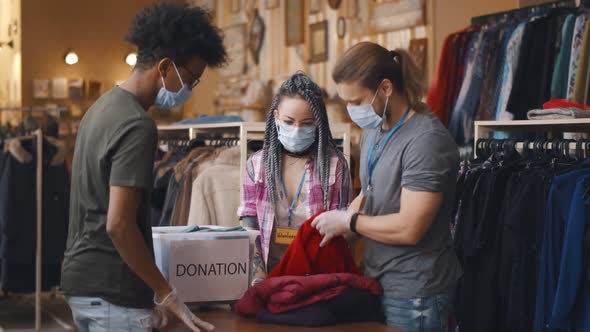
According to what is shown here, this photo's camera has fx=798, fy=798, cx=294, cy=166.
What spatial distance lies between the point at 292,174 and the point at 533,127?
1.85 meters

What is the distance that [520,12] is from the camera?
183 inches

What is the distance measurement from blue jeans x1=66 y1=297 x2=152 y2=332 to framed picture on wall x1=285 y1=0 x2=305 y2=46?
5213 mm

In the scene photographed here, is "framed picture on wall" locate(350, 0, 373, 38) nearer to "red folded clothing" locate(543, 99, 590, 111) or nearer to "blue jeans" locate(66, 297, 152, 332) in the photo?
"red folded clothing" locate(543, 99, 590, 111)

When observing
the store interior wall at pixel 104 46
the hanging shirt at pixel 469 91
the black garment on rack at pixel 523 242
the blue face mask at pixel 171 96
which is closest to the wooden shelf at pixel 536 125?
the black garment on rack at pixel 523 242

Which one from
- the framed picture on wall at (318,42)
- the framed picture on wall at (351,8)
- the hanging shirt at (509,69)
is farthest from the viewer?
the framed picture on wall at (318,42)

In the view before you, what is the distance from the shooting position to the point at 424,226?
2.07 meters

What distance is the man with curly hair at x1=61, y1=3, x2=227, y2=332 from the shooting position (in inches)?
69.7

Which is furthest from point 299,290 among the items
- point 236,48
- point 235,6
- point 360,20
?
point 235,6

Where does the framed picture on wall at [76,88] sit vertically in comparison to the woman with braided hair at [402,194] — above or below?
above

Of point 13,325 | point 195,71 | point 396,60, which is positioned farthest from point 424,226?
point 13,325

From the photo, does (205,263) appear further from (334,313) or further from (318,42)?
(318,42)

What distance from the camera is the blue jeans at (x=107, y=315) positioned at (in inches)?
72.6

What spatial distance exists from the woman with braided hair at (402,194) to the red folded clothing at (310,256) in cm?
5

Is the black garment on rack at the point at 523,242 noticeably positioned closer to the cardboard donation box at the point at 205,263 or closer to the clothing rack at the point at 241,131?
the clothing rack at the point at 241,131
